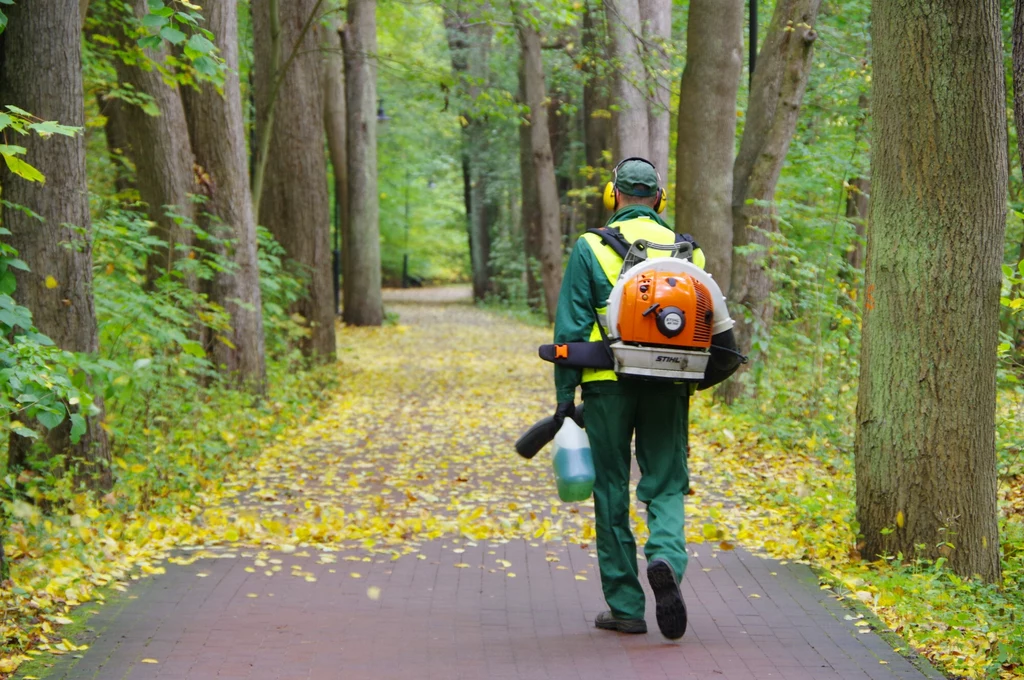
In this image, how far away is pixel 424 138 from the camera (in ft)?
131

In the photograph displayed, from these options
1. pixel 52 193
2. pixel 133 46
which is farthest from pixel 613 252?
pixel 133 46

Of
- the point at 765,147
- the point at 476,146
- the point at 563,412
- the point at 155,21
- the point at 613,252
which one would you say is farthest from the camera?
the point at 476,146

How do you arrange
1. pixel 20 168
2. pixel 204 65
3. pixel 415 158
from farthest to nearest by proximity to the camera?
pixel 415 158 < pixel 204 65 < pixel 20 168

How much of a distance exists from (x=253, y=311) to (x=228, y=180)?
158cm

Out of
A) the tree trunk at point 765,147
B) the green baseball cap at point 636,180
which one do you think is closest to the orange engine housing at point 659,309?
the green baseball cap at point 636,180

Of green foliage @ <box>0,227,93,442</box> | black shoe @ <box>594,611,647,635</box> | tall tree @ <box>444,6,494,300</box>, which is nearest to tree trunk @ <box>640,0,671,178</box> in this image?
black shoe @ <box>594,611,647,635</box>

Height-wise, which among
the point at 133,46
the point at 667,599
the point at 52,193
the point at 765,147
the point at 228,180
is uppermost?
the point at 133,46

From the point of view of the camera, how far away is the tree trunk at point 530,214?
30.4 m

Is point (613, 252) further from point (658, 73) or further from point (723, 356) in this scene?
point (658, 73)

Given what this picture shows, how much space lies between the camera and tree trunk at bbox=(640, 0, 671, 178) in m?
16.0

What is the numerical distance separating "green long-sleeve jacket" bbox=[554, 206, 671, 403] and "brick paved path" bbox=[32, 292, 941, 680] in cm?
125

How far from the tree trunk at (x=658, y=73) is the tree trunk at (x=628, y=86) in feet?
0.42

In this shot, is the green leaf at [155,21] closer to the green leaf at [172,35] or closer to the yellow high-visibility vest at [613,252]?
the green leaf at [172,35]

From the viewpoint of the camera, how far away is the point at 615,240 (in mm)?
5375
